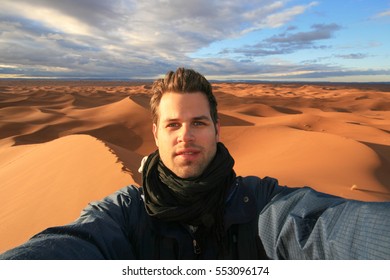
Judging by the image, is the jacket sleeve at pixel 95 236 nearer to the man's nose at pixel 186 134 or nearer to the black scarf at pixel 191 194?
the black scarf at pixel 191 194

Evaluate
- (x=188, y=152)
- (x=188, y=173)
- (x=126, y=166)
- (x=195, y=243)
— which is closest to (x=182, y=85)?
(x=188, y=152)

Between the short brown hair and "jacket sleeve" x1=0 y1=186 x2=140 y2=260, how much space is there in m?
0.87

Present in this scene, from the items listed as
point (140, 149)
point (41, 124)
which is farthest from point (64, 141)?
point (41, 124)

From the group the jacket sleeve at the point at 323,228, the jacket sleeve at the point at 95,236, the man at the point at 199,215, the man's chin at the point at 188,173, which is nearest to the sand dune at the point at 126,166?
the jacket sleeve at the point at 95,236

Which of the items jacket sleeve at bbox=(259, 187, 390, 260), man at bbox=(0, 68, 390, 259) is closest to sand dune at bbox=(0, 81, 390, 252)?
man at bbox=(0, 68, 390, 259)

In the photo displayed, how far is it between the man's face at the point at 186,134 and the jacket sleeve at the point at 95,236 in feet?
1.43

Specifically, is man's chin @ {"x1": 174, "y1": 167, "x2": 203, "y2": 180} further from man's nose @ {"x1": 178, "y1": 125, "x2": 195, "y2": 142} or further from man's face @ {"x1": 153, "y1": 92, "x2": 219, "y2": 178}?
man's nose @ {"x1": 178, "y1": 125, "x2": 195, "y2": 142}

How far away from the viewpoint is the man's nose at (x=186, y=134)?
2.18 m

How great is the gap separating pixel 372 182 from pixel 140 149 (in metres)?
11.2

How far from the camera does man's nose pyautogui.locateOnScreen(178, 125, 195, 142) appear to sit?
7.15 ft

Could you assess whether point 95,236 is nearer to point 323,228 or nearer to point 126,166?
point 323,228

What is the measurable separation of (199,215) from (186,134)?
63cm

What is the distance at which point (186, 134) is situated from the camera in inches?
86.6

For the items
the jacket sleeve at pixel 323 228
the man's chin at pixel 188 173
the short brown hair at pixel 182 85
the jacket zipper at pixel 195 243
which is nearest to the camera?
the jacket sleeve at pixel 323 228
